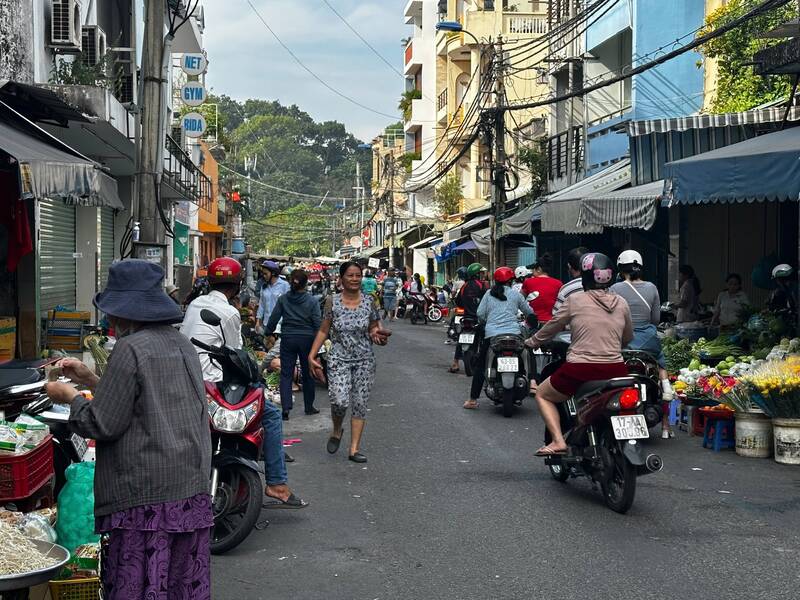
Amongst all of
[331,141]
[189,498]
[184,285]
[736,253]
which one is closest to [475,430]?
[189,498]

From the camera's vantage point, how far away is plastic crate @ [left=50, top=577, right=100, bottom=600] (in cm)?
505

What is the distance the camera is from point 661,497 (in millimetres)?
8258

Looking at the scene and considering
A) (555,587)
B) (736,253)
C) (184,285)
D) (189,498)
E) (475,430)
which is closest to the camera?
(189,498)

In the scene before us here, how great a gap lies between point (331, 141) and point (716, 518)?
412ft

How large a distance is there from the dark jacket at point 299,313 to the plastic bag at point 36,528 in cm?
721

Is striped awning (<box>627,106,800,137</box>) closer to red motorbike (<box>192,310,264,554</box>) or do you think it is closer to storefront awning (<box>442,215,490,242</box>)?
red motorbike (<box>192,310,264,554</box>)

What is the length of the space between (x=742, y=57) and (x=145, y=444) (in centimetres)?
1754

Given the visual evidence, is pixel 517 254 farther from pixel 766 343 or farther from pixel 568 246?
pixel 766 343

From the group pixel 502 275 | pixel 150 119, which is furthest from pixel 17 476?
pixel 502 275

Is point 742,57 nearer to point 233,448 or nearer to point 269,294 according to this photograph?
point 269,294

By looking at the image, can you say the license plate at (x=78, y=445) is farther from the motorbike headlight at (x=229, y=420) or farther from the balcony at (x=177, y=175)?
the balcony at (x=177, y=175)

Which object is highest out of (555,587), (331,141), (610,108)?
(331,141)

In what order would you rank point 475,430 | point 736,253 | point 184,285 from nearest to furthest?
1. point 475,430
2. point 736,253
3. point 184,285

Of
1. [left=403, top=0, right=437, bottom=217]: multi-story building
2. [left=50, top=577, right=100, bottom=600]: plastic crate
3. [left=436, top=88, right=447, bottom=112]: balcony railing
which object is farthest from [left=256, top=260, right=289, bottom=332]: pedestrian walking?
[left=403, top=0, right=437, bottom=217]: multi-story building
